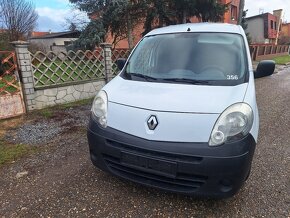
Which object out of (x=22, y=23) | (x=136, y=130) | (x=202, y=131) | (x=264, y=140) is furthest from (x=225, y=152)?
(x=22, y=23)

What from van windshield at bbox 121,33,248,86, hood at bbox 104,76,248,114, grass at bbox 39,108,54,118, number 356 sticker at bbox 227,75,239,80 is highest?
van windshield at bbox 121,33,248,86

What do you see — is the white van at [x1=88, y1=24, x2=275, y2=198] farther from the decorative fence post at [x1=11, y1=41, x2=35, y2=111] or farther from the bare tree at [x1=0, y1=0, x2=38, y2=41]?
the bare tree at [x1=0, y1=0, x2=38, y2=41]

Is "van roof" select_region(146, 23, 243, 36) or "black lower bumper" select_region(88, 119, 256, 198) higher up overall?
"van roof" select_region(146, 23, 243, 36)

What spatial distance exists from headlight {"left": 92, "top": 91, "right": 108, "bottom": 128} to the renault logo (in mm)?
489

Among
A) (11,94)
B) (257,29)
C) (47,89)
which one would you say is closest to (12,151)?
(11,94)

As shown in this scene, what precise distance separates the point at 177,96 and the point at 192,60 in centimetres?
85

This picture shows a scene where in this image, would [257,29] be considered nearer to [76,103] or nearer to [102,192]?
[76,103]

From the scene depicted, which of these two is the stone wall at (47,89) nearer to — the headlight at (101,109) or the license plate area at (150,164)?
the headlight at (101,109)

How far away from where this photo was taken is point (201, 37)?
10.8 feet

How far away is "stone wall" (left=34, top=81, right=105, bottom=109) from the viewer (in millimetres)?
5979

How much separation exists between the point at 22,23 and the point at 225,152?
71.4ft

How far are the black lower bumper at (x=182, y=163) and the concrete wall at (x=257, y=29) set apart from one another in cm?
3844

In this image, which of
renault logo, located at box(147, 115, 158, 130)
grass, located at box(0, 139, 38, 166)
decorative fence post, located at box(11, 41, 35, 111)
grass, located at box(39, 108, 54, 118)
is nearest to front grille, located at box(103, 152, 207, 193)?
renault logo, located at box(147, 115, 158, 130)

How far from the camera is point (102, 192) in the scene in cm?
276
